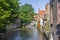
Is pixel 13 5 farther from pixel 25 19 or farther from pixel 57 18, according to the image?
pixel 25 19

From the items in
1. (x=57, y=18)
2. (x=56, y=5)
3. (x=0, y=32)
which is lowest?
(x=0, y=32)

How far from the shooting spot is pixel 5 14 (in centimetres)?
2844

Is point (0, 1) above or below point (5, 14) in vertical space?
above

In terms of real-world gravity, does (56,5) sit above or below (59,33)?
above

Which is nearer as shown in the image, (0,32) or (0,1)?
(0,1)

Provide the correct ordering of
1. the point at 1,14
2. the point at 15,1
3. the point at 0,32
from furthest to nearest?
the point at 15,1 < the point at 0,32 < the point at 1,14

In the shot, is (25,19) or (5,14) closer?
(5,14)

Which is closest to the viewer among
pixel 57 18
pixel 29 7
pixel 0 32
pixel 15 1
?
pixel 57 18

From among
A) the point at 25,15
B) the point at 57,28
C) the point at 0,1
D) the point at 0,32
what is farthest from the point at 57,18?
the point at 25,15

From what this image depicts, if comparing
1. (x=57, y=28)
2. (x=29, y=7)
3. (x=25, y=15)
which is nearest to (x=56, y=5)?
(x=57, y=28)

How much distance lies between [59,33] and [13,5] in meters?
25.2

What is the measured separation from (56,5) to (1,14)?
9.45 m

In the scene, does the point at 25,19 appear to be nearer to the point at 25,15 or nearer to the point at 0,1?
the point at 25,15

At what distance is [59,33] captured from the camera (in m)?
19.7
